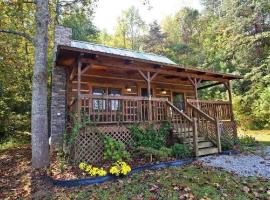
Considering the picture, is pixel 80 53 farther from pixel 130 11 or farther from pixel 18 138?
pixel 130 11

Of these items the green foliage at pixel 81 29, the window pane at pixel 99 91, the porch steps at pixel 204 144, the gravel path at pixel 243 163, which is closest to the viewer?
the gravel path at pixel 243 163

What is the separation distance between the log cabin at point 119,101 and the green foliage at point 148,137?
0.80 feet

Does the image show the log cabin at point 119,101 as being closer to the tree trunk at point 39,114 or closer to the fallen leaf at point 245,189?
the tree trunk at point 39,114

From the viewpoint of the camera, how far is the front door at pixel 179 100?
46.4 feet

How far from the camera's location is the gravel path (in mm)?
6047

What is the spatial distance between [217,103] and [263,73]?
36.4ft

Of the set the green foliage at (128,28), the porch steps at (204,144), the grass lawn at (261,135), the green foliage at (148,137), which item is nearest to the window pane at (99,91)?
the green foliage at (148,137)

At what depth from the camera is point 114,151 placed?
22.2 ft

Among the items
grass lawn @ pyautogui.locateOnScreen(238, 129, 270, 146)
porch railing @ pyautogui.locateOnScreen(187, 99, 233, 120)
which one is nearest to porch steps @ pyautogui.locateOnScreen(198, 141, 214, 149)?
porch railing @ pyautogui.locateOnScreen(187, 99, 233, 120)

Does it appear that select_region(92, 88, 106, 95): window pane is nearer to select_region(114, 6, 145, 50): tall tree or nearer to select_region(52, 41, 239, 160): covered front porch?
select_region(52, 41, 239, 160): covered front porch

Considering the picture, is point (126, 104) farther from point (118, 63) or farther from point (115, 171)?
point (115, 171)

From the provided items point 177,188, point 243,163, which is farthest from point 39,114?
point 243,163

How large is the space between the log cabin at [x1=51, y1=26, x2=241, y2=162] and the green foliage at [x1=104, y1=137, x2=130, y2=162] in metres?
0.42

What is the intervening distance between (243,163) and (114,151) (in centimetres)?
403
